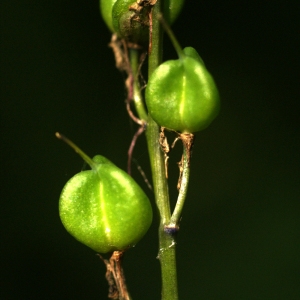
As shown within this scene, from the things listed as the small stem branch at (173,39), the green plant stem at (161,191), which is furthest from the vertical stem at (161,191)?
the small stem branch at (173,39)

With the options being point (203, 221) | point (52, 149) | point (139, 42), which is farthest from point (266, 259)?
point (139, 42)

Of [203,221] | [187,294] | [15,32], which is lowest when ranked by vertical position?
[187,294]

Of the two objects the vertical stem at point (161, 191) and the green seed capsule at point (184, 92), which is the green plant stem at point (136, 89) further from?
the green seed capsule at point (184, 92)

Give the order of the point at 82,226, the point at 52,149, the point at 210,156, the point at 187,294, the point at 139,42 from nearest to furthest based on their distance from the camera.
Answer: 1. the point at 82,226
2. the point at 139,42
3. the point at 187,294
4. the point at 52,149
5. the point at 210,156

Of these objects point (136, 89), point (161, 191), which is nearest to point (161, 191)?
point (161, 191)

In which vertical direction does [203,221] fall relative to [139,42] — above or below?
below

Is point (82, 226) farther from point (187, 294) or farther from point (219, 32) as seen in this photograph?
point (219, 32)
